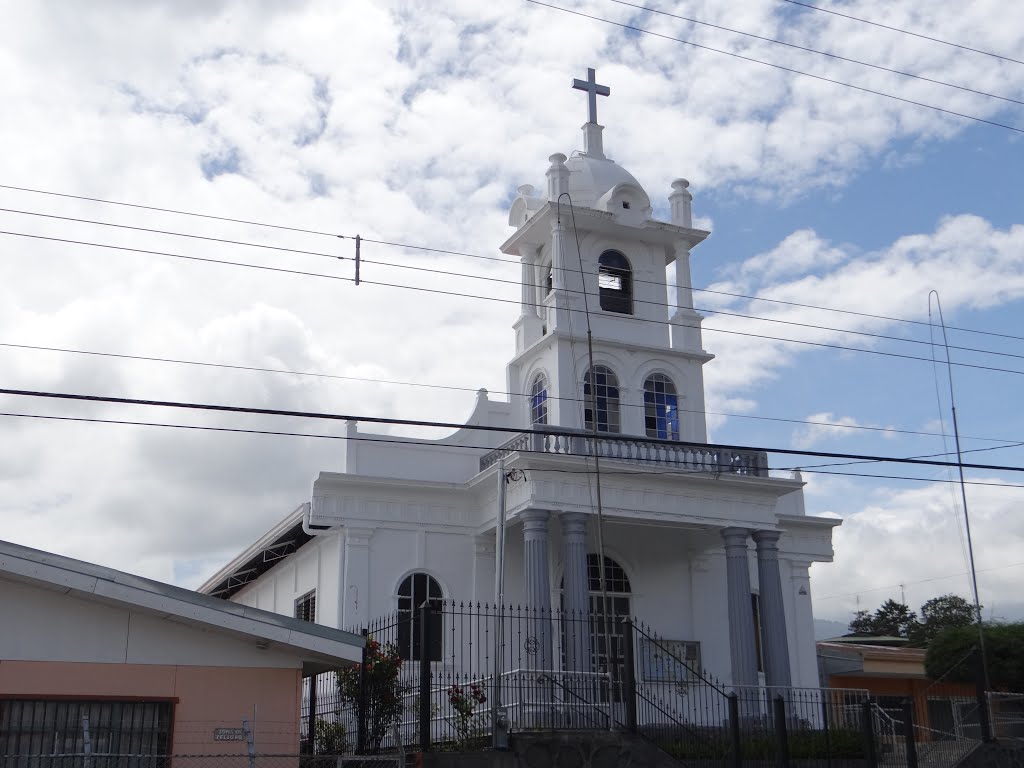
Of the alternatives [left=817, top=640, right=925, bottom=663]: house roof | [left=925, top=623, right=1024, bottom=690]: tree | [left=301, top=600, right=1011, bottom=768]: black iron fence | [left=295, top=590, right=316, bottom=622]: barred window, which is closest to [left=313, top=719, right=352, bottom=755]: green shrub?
[left=301, top=600, right=1011, bottom=768]: black iron fence

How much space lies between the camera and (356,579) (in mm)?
26141

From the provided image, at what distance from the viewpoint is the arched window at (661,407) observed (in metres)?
29.7

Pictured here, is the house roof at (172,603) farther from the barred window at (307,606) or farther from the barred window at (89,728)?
the barred window at (307,606)

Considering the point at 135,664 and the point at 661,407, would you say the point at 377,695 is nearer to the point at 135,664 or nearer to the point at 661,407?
the point at 135,664

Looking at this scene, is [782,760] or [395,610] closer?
[782,760]

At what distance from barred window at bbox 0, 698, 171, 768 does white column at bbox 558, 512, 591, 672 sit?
10.9 meters

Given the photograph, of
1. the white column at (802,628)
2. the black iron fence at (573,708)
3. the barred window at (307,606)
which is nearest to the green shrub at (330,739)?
the black iron fence at (573,708)

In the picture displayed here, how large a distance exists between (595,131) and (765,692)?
15054mm

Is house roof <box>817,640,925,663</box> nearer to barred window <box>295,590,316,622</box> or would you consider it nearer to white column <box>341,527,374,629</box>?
barred window <box>295,590,316,622</box>

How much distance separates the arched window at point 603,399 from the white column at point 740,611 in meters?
3.99

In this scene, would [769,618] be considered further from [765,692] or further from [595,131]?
[595,131]

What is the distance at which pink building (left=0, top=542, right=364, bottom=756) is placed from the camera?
1352 centimetres

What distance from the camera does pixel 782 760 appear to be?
1745 cm

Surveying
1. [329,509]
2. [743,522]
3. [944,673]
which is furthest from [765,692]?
[329,509]
